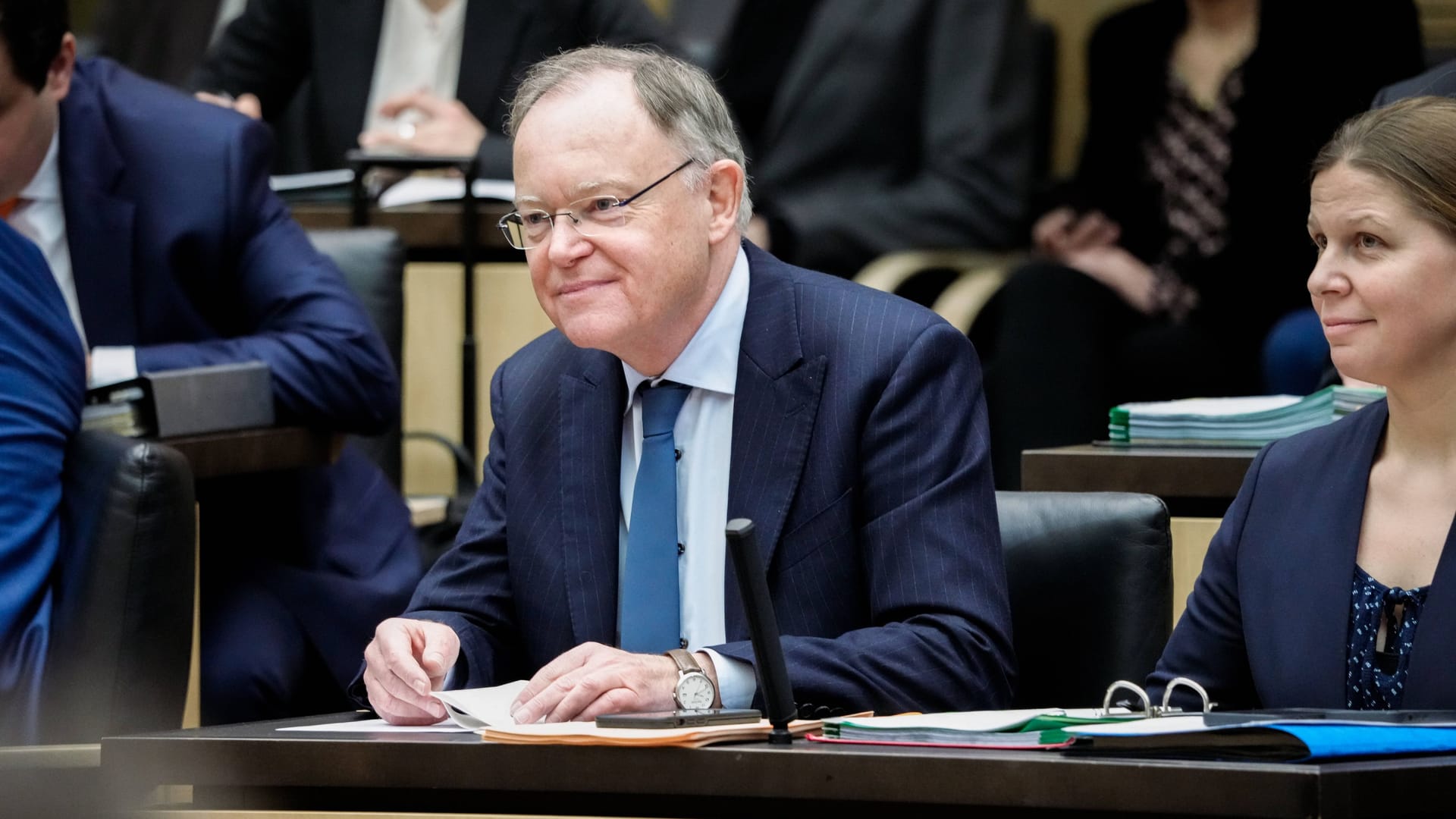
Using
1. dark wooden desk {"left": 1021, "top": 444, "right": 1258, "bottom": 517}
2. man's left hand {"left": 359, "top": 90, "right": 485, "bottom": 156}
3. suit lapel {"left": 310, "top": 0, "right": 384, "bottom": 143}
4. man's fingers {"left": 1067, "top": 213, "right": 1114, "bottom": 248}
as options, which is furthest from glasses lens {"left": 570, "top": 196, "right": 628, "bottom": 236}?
suit lapel {"left": 310, "top": 0, "right": 384, "bottom": 143}

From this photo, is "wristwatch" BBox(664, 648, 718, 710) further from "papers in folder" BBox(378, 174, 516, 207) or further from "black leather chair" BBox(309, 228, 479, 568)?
"papers in folder" BBox(378, 174, 516, 207)

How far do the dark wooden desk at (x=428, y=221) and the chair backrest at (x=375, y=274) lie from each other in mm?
388

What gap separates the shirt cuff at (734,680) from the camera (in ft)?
5.58

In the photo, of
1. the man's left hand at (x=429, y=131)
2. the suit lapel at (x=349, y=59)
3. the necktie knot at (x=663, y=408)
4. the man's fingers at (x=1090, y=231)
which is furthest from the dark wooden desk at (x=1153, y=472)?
the suit lapel at (x=349, y=59)

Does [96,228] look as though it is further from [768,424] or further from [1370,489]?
[1370,489]

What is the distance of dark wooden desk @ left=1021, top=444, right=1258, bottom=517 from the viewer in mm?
2393

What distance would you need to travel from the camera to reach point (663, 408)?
6.70ft

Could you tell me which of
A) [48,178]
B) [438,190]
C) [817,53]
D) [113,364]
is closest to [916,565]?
[113,364]

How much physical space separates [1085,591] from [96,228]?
5.75 ft

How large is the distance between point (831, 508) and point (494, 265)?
219 centimetres

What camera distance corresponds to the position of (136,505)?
2242 mm

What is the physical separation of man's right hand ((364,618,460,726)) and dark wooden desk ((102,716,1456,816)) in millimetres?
143

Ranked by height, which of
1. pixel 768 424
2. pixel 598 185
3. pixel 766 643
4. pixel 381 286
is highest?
pixel 598 185

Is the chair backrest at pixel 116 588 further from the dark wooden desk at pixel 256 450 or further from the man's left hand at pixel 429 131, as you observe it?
the man's left hand at pixel 429 131
